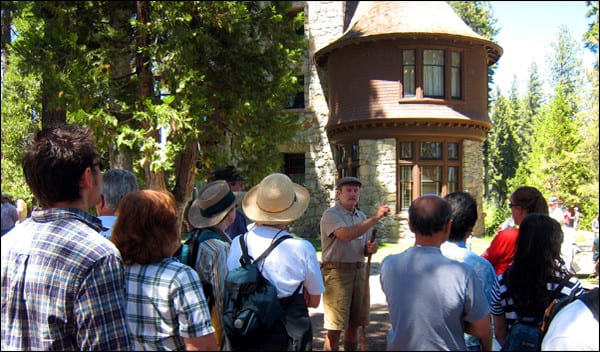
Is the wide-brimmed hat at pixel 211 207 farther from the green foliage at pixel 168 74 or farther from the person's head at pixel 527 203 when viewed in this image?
the green foliage at pixel 168 74

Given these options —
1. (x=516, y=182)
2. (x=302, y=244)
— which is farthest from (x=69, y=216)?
(x=516, y=182)

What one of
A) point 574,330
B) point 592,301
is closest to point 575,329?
point 574,330

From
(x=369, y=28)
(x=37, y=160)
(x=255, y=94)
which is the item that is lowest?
(x=37, y=160)

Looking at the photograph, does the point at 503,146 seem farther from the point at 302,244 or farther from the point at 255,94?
the point at 302,244

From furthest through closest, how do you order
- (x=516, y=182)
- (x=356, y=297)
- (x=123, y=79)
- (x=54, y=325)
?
(x=516, y=182) < (x=123, y=79) < (x=356, y=297) < (x=54, y=325)

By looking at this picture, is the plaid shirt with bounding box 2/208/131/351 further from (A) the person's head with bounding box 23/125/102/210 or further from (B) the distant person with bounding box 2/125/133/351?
(A) the person's head with bounding box 23/125/102/210

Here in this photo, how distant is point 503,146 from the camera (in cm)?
2667

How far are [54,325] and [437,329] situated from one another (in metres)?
1.78

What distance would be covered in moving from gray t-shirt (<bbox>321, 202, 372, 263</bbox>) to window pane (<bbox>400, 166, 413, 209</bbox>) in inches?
473

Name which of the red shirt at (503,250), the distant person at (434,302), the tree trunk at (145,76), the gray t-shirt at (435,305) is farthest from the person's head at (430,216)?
the tree trunk at (145,76)

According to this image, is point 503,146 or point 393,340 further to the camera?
point 503,146

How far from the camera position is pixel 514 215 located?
398 centimetres

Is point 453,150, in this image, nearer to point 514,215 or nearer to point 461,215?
point 514,215

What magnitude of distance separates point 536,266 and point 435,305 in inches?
29.1
